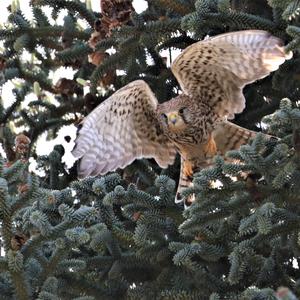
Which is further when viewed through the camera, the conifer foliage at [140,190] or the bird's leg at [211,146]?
the bird's leg at [211,146]

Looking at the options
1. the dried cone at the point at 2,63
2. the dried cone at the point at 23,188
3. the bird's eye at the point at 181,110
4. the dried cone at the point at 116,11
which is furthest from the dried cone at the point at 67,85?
the dried cone at the point at 23,188

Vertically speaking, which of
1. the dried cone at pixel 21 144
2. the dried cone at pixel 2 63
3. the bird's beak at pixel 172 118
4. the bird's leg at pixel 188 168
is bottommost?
the bird's leg at pixel 188 168

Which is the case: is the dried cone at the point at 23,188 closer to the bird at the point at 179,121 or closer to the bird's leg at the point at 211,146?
the bird at the point at 179,121

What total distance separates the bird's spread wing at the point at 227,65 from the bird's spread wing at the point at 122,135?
0.27 m

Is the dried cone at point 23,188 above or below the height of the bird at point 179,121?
above

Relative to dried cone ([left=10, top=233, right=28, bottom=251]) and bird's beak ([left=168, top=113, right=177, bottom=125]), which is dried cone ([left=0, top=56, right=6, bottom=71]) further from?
dried cone ([left=10, top=233, right=28, bottom=251])

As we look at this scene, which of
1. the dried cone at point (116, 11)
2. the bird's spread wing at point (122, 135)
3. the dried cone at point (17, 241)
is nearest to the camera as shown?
the dried cone at point (17, 241)

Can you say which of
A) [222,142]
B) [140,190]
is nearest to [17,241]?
[140,190]

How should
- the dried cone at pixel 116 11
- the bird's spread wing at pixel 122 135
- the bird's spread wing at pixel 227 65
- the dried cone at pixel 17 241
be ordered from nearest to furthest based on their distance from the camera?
1. the dried cone at pixel 17 241
2. the bird's spread wing at pixel 227 65
3. the dried cone at pixel 116 11
4. the bird's spread wing at pixel 122 135

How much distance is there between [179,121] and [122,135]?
36cm

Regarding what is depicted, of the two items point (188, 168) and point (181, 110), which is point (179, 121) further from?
point (188, 168)

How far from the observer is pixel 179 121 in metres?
4.68

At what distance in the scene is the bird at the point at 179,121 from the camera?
4473mm

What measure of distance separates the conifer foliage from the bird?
180mm
